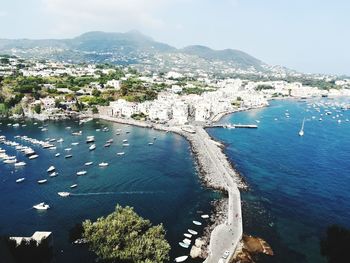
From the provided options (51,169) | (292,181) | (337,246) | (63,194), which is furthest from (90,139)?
(337,246)

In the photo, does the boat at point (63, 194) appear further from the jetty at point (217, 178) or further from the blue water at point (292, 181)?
the blue water at point (292, 181)

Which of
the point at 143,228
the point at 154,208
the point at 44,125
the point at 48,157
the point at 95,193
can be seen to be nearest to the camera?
the point at 143,228

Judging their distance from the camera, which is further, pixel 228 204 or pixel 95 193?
pixel 95 193

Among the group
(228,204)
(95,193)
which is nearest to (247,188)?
(228,204)

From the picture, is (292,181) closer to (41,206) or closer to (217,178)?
(217,178)

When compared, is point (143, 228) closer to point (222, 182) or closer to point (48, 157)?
point (222, 182)

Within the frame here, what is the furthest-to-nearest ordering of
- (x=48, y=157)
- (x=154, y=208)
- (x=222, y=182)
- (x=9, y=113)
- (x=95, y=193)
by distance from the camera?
(x=9, y=113) < (x=48, y=157) < (x=222, y=182) < (x=95, y=193) < (x=154, y=208)
